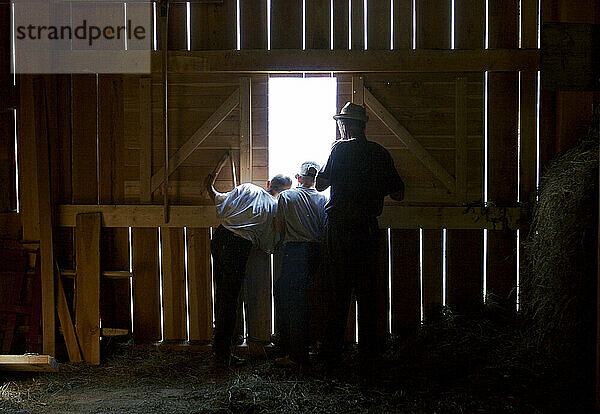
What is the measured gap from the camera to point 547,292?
4992mm

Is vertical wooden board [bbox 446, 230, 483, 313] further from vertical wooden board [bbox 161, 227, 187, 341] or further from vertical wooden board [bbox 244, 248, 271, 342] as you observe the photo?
vertical wooden board [bbox 161, 227, 187, 341]

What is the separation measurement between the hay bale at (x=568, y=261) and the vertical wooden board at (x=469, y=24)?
140 cm

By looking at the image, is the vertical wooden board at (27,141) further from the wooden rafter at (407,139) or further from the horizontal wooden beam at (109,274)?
the wooden rafter at (407,139)

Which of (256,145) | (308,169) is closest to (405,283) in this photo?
(308,169)

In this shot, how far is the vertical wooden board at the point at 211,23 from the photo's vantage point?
616 centimetres

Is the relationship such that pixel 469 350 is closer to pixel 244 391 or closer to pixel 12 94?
pixel 244 391

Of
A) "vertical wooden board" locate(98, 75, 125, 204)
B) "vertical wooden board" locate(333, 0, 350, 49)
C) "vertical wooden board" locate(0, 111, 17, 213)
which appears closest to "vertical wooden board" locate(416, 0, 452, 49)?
"vertical wooden board" locate(333, 0, 350, 49)

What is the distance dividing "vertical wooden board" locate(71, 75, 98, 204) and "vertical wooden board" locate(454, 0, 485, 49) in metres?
3.43

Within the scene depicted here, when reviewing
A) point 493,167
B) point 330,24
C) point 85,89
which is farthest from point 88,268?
point 493,167

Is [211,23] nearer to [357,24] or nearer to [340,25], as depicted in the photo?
[340,25]

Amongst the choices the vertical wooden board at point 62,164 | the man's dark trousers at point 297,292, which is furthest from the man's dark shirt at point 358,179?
the vertical wooden board at point 62,164

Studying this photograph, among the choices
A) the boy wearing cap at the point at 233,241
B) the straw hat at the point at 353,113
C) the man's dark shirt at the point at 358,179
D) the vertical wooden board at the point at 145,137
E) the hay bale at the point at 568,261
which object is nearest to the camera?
the hay bale at the point at 568,261

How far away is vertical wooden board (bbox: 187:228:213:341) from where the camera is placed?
6230mm

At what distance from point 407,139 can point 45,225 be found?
3.41 m
